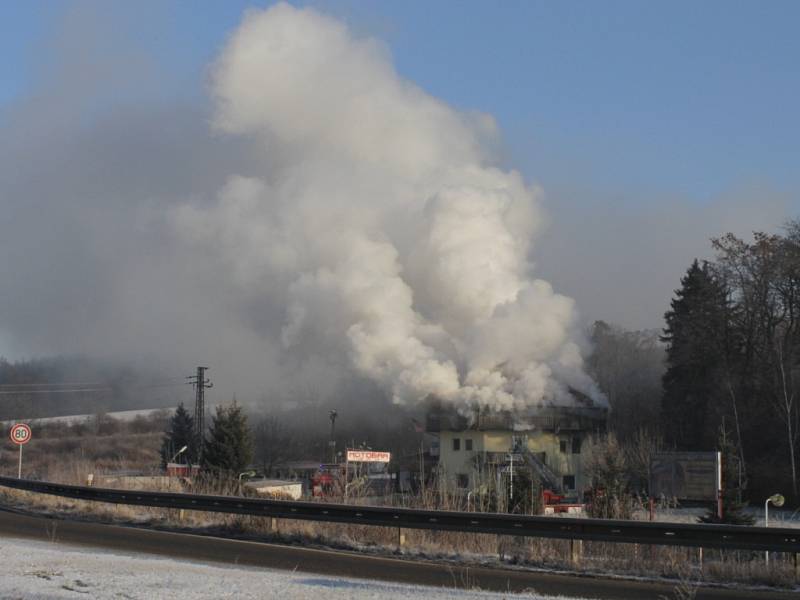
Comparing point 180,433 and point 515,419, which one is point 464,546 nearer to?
point 515,419

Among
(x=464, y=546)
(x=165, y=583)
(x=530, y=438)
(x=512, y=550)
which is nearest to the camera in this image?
(x=165, y=583)

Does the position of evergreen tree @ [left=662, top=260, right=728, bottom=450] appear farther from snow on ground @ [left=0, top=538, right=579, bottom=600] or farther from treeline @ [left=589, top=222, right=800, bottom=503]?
snow on ground @ [left=0, top=538, right=579, bottom=600]

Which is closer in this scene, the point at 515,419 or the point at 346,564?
the point at 346,564

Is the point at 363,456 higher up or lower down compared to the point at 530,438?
lower down

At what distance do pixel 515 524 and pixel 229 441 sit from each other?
45.2 meters

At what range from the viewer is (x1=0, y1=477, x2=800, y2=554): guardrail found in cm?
1730

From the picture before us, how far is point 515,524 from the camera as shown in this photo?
1989cm

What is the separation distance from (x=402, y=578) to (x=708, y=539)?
591 cm

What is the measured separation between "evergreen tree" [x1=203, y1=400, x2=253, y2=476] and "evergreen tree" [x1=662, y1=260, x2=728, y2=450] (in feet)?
115

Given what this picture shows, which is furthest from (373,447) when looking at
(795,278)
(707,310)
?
(795,278)

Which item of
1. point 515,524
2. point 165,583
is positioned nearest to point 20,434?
point 515,524

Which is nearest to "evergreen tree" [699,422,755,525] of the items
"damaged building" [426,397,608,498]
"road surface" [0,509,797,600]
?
"damaged building" [426,397,608,498]

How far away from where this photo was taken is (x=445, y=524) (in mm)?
20781

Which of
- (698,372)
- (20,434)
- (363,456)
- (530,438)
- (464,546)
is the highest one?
(698,372)
